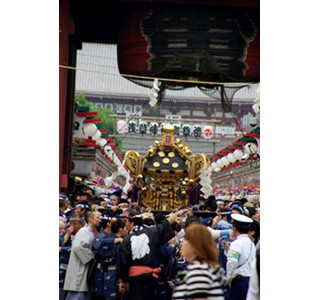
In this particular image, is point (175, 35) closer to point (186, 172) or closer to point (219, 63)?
point (219, 63)

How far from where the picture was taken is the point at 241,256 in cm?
639

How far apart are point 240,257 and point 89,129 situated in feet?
28.2

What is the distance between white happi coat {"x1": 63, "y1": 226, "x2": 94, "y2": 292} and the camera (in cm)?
709

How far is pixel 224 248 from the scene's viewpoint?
7234 millimetres

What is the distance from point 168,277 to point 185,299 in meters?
3.43

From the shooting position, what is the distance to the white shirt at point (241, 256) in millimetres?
6344

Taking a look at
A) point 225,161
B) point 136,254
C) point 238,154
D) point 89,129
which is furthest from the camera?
point 225,161

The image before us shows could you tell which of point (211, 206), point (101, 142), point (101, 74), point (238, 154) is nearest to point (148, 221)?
point (211, 206)

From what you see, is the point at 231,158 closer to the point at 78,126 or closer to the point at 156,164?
the point at 78,126

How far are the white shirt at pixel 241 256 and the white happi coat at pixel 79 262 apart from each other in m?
1.44

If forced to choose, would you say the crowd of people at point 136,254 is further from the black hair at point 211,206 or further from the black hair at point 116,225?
the black hair at point 211,206

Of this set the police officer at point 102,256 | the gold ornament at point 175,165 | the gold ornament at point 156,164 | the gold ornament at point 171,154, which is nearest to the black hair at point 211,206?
the gold ornament at point 175,165

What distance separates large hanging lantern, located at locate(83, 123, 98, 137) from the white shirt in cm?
843

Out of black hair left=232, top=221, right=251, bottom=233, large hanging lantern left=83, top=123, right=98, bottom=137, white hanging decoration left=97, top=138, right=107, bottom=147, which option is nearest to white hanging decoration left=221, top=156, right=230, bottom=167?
white hanging decoration left=97, top=138, right=107, bottom=147
